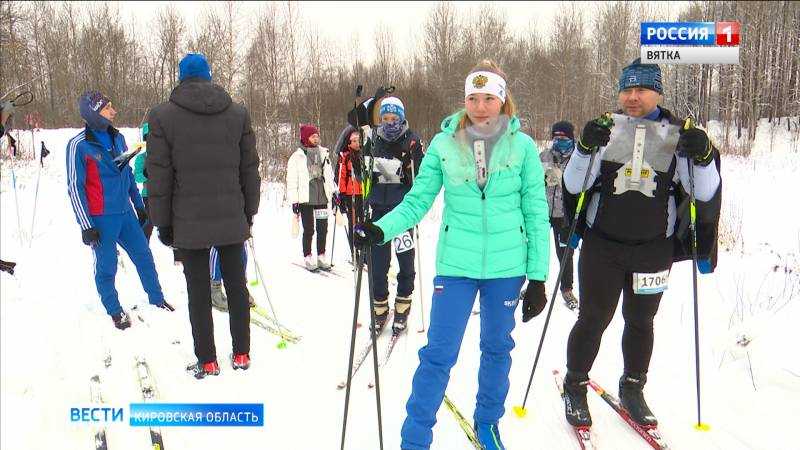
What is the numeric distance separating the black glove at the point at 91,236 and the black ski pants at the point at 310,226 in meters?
2.83

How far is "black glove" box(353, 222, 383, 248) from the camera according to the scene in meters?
2.36

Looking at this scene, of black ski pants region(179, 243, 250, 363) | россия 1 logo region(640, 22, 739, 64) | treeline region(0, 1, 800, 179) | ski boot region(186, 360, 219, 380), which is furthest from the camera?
treeline region(0, 1, 800, 179)

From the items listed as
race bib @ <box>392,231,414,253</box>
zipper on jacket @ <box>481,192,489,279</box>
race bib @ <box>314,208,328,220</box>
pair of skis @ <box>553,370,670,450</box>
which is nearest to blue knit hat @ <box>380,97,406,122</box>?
race bib @ <box>392,231,414,253</box>

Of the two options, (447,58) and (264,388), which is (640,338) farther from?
(447,58)

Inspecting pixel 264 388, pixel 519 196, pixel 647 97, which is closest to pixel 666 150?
pixel 647 97

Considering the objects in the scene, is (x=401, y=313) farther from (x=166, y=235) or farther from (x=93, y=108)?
(x=93, y=108)

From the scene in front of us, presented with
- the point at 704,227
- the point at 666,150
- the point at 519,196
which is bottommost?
the point at 704,227

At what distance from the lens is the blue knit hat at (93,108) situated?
160 inches

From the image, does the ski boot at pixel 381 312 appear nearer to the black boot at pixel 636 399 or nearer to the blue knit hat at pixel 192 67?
the black boot at pixel 636 399

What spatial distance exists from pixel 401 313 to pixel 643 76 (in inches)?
110

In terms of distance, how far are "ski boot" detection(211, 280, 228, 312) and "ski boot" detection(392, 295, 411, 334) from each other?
1.78 m

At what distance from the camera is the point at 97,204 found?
4137 millimetres

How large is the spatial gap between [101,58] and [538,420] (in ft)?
111

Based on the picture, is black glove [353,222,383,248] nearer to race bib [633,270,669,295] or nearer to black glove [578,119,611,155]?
black glove [578,119,611,155]
